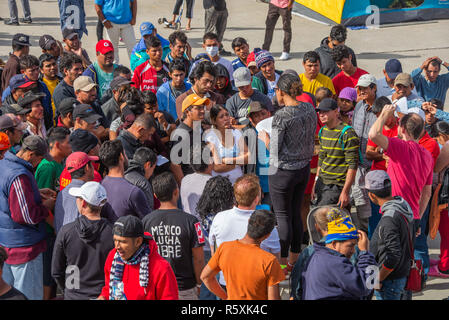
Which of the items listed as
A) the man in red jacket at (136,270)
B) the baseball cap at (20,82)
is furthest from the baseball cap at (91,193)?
the baseball cap at (20,82)

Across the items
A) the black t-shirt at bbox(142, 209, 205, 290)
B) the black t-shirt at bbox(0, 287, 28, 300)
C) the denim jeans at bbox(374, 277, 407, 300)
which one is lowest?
the denim jeans at bbox(374, 277, 407, 300)

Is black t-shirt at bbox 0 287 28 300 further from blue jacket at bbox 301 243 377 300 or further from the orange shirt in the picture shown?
blue jacket at bbox 301 243 377 300

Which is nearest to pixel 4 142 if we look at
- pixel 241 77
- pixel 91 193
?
pixel 91 193

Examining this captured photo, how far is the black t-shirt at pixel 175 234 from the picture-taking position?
15.1 feet

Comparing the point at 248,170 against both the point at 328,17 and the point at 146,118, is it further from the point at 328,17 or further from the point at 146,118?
the point at 328,17

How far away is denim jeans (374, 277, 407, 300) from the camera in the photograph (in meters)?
4.85

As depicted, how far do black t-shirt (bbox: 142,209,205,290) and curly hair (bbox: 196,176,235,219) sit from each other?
0.39 metres

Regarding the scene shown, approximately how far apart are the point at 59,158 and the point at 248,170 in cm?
187

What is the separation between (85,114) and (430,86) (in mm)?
4561

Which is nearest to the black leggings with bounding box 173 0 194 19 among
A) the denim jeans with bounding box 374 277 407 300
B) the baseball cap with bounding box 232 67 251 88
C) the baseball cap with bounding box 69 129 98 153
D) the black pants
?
the black pants

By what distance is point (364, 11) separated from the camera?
556 inches

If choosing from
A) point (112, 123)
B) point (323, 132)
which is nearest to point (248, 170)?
point (323, 132)
